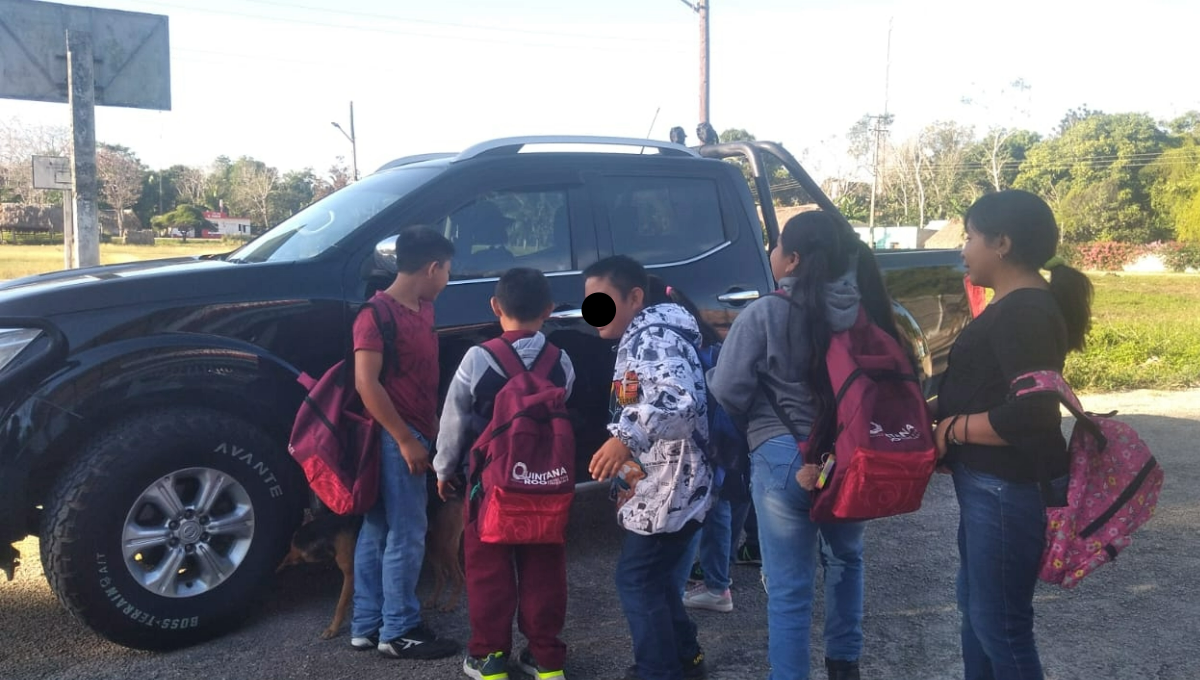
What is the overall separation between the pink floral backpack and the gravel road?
3.70 feet

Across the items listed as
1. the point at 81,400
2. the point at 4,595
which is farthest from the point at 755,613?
the point at 4,595

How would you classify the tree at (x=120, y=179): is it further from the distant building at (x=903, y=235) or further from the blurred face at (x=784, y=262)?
the blurred face at (x=784, y=262)

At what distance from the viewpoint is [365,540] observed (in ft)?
12.1

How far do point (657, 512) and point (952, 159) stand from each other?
74.6m

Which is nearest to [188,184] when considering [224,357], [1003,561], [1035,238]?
[224,357]

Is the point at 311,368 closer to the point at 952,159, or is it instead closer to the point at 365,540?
the point at 365,540

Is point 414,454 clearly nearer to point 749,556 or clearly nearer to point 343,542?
Result: point 343,542

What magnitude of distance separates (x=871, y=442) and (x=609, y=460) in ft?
2.52

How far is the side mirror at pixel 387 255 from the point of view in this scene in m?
3.95

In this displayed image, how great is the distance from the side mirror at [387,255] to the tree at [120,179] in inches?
2309

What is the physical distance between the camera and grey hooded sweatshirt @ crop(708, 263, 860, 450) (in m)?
2.83

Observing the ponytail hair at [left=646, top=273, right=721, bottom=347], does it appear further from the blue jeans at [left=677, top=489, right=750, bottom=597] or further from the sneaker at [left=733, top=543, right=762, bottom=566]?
the sneaker at [left=733, top=543, right=762, bottom=566]

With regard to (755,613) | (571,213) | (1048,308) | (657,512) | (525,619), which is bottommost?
(755,613)

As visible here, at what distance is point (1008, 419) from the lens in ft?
8.34
